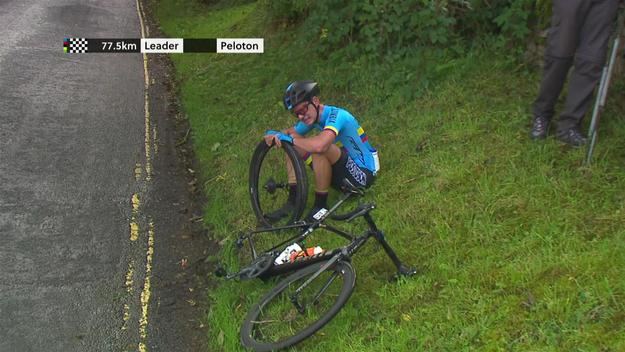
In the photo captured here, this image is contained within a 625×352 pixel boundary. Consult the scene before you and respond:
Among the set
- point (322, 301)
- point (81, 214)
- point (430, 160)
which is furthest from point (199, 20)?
point (322, 301)

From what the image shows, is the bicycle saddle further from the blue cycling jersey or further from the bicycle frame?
the bicycle frame

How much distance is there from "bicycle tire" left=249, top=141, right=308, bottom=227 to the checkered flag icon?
907 cm

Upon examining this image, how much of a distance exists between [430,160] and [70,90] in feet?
26.2

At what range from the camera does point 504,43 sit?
23.9 feet

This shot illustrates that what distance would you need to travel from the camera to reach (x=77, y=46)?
14.9 metres

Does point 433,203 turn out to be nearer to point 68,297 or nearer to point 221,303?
point 221,303

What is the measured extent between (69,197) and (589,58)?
6091 mm

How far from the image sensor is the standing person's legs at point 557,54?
534 cm

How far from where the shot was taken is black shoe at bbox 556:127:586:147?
548cm

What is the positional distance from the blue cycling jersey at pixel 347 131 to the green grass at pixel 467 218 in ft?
1.09
